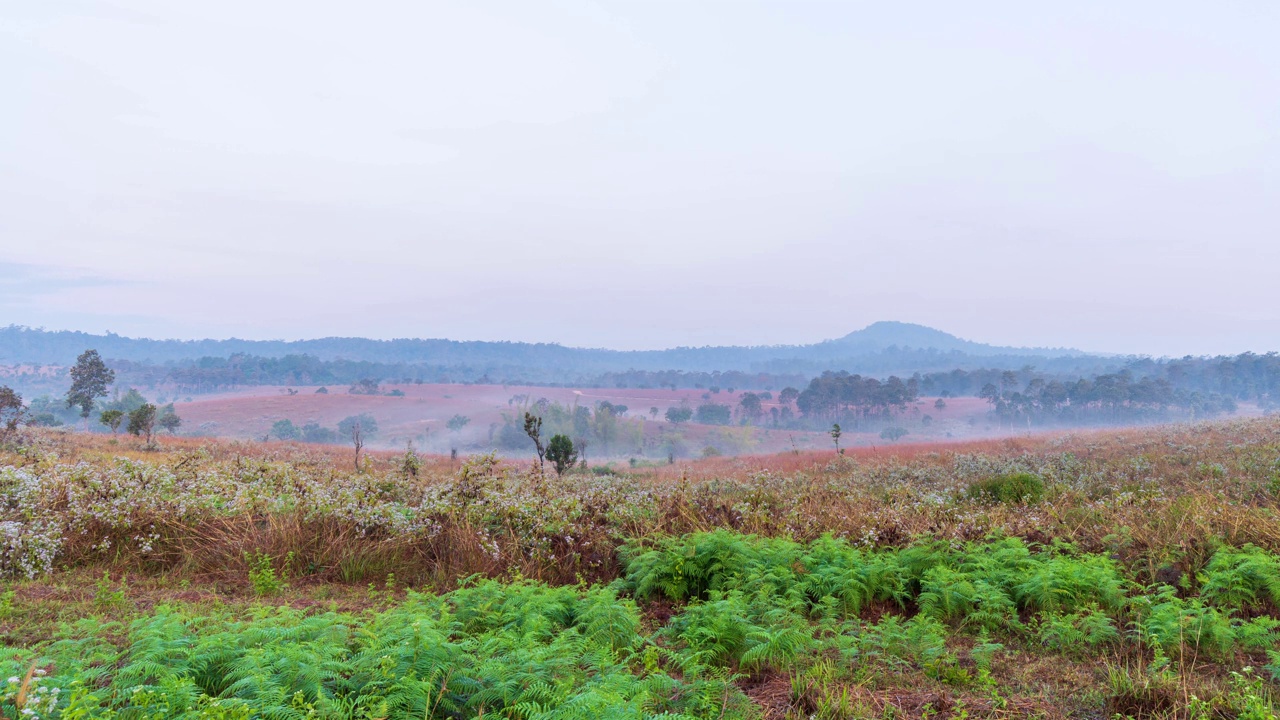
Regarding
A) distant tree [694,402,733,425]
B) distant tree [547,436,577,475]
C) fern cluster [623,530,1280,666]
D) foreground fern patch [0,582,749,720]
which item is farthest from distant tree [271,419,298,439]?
foreground fern patch [0,582,749,720]

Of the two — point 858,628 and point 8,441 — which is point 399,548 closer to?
point 858,628

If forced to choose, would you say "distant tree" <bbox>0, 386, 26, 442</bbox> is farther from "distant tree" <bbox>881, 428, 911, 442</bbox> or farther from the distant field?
"distant tree" <bbox>881, 428, 911, 442</bbox>

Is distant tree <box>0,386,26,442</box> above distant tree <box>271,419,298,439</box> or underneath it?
above

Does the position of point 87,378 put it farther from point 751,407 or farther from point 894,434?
point 894,434

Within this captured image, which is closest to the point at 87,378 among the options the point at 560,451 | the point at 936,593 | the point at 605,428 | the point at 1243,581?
the point at 560,451

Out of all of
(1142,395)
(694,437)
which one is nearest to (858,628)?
(694,437)

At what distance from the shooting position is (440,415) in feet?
393

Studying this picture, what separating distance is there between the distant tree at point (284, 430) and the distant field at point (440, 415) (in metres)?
2.23

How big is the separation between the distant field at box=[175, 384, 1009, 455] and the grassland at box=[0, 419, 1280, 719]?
87531mm

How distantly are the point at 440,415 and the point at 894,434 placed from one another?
280 ft

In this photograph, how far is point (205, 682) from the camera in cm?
380

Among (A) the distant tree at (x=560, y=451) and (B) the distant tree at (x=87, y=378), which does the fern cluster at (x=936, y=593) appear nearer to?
(A) the distant tree at (x=560, y=451)

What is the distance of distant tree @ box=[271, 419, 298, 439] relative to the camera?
92.5m

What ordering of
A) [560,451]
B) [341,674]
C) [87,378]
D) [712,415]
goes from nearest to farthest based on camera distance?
[341,674] < [560,451] < [87,378] < [712,415]
